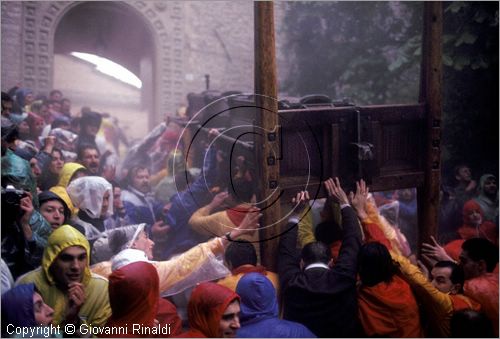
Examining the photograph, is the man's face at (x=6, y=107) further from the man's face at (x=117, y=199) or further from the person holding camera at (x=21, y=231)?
the man's face at (x=117, y=199)

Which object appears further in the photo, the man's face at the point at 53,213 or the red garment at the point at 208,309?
the man's face at the point at 53,213

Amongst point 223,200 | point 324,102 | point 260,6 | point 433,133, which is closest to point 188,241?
point 223,200

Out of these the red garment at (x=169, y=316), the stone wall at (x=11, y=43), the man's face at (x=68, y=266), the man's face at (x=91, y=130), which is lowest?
the red garment at (x=169, y=316)

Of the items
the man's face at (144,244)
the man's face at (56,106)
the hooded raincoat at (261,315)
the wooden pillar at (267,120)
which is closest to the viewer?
the hooded raincoat at (261,315)

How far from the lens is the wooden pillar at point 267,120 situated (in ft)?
9.79

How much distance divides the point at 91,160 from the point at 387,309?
7.54ft

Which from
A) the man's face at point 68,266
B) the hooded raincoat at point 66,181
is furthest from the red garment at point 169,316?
the hooded raincoat at point 66,181

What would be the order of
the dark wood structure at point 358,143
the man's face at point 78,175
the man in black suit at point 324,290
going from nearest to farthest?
the man in black suit at point 324,290 → the dark wood structure at point 358,143 → the man's face at point 78,175

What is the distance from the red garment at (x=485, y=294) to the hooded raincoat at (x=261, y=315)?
48.1 inches

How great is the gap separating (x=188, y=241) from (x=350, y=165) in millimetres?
1218

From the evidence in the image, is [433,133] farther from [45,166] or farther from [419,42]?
[45,166]

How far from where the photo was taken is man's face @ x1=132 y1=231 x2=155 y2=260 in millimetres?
3230

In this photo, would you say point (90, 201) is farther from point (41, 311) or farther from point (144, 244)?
point (41, 311)

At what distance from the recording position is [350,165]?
11.2ft
